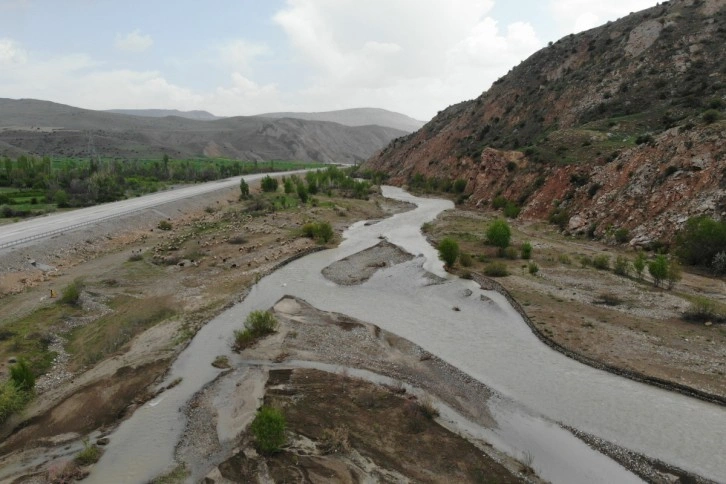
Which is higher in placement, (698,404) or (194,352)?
(698,404)

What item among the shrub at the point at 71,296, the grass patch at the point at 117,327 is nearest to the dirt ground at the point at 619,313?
the grass patch at the point at 117,327

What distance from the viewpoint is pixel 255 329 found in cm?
2275

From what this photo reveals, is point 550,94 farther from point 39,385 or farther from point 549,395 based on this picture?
point 39,385

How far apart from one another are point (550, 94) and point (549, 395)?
2865 inches

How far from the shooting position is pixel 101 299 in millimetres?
27547

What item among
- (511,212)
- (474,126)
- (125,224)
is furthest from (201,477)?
(474,126)

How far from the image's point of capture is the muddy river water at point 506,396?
13.9 meters

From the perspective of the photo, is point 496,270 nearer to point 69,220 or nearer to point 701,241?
Result: point 701,241

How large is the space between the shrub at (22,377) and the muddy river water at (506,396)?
4.89 m

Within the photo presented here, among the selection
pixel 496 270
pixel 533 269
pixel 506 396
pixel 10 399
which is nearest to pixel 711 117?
pixel 533 269

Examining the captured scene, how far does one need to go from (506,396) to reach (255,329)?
1234cm

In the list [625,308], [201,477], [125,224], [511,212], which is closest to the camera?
[201,477]

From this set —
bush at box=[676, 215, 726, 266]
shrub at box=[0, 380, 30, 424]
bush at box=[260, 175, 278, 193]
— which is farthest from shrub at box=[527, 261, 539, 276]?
bush at box=[260, 175, 278, 193]

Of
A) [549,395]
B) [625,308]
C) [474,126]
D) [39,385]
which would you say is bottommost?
[39,385]
